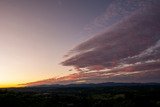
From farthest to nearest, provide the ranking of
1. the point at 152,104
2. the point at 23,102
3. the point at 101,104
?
the point at 23,102 < the point at 101,104 < the point at 152,104

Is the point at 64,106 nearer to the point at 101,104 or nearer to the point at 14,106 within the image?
the point at 101,104

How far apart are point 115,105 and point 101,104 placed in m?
5.99

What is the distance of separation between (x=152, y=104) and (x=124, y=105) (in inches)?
395

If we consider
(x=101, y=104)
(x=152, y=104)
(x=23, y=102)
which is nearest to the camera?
(x=152, y=104)

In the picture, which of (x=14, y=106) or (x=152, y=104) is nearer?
(x=152, y=104)

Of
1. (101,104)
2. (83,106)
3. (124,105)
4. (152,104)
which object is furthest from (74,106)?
(152,104)

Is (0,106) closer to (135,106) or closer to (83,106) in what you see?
(83,106)

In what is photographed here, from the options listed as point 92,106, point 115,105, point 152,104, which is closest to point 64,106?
point 92,106

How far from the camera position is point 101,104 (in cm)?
9375

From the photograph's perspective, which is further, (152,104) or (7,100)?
(7,100)

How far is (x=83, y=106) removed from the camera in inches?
3703

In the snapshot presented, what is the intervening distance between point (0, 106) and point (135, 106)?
53.5 meters

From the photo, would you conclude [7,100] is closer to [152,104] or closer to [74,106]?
[74,106]

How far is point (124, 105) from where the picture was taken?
88.8 metres
